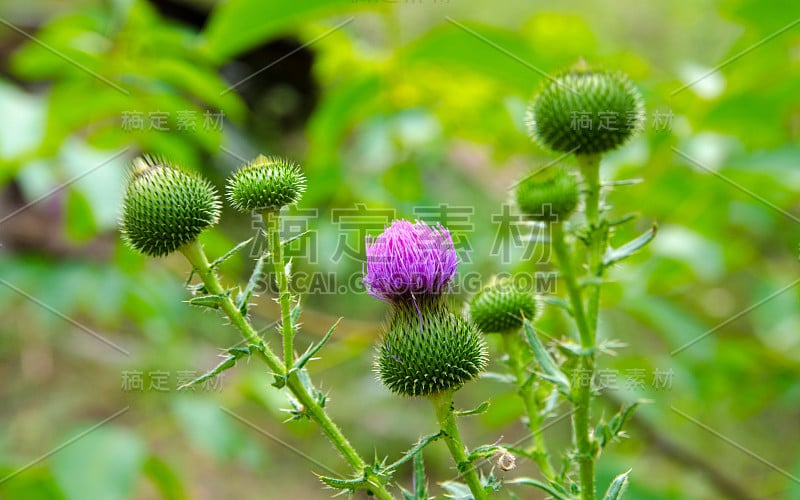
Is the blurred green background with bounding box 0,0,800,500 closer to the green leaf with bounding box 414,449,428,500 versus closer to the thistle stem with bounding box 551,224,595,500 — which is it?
the thistle stem with bounding box 551,224,595,500

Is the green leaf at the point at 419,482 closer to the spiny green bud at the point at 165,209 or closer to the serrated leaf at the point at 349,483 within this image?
the serrated leaf at the point at 349,483

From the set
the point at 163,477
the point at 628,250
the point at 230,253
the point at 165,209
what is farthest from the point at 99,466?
the point at 628,250

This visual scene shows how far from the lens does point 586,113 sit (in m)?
2.23

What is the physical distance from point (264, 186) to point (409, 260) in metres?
0.43

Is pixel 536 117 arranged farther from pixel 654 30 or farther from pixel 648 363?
pixel 654 30

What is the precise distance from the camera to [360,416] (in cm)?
936

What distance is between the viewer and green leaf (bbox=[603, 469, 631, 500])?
50.6 inches

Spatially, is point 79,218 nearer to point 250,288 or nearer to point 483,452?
point 250,288

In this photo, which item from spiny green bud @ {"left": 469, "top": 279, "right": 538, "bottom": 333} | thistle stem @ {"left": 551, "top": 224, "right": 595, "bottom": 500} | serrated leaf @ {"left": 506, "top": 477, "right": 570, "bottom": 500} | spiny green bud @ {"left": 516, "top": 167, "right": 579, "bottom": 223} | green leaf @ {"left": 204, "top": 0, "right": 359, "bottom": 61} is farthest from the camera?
green leaf @ {"left": 204, "top": 0, "right": 359, "bottom": 61}

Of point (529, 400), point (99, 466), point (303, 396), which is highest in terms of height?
point (303, 396)

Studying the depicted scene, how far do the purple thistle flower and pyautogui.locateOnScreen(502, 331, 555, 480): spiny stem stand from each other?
32 centimetres

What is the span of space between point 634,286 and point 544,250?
2.89ft

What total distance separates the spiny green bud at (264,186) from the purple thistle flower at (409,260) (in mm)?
273

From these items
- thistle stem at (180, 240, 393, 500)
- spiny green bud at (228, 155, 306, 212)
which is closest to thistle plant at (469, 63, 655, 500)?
thistle stem at (180, 240, 393, 500)
